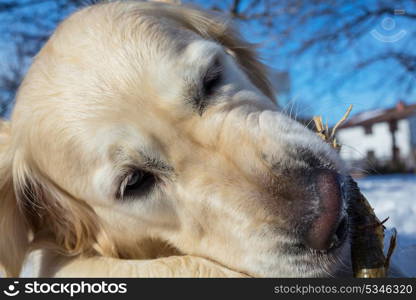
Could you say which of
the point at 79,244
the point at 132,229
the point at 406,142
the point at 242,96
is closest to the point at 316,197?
the point at 242,96

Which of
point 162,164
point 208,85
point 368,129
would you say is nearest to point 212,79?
point 208,85

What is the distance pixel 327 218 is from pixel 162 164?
0.87 metres

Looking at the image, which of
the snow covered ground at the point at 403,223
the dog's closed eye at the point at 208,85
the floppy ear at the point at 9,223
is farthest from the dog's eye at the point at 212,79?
the snow covered ground at the point at 403,223

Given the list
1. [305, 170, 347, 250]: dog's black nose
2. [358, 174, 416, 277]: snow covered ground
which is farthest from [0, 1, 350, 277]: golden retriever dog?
[358, 174, 416, 277]: snow covered ground

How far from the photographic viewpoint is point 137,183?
223cm

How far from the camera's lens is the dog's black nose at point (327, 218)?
1738 millimetres

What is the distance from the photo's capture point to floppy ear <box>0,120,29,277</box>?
8.52 ft

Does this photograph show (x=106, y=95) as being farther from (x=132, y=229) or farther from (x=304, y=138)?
(x=304, y=138)

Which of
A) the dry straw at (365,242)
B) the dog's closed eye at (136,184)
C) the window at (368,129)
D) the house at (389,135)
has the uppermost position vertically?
the window at (368,129)

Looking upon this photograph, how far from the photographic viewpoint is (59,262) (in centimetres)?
252

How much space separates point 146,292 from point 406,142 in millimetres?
26234

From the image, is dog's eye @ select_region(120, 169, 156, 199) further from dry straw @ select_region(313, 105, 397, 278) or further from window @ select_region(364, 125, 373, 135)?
window @ select_region(364, 125, 373, 135)

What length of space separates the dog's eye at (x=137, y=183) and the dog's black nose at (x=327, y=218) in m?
0.86

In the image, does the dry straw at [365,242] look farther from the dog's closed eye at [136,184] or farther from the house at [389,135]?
the house at [389,135]
